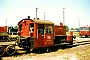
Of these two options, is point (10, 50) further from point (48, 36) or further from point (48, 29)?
point (48, 29)

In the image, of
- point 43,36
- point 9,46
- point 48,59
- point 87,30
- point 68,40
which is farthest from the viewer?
point 87,30

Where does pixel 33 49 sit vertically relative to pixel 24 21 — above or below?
below

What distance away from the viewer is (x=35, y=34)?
12422 millimetres

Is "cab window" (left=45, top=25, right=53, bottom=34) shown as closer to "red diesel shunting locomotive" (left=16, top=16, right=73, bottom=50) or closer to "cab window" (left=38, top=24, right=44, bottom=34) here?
"red diesel shunting locomotive" (left=16, top=16, right=73, bottom=50)

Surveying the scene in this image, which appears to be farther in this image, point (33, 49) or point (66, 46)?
point (66, 46)

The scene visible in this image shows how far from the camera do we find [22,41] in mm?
12664

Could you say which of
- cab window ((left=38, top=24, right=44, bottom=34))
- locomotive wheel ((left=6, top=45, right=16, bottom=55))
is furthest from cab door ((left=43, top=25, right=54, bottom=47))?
locomotive wheel ((left=6, top=45, right=16, bottom=55))

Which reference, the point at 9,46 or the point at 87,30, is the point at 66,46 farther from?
the point at 87,30

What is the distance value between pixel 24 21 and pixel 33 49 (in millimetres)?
2965

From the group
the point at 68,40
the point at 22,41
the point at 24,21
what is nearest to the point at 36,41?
the point at 22,41

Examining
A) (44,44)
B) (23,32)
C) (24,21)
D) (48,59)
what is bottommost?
(48,59)

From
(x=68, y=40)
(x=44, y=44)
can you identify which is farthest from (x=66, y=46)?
(x=44, y=44)

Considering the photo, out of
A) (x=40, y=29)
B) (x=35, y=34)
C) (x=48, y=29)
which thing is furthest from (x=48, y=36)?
(x=35, y=34)

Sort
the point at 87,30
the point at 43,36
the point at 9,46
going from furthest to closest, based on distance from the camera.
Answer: the point at 87,30, the point at 43,36, the point at 9,46
